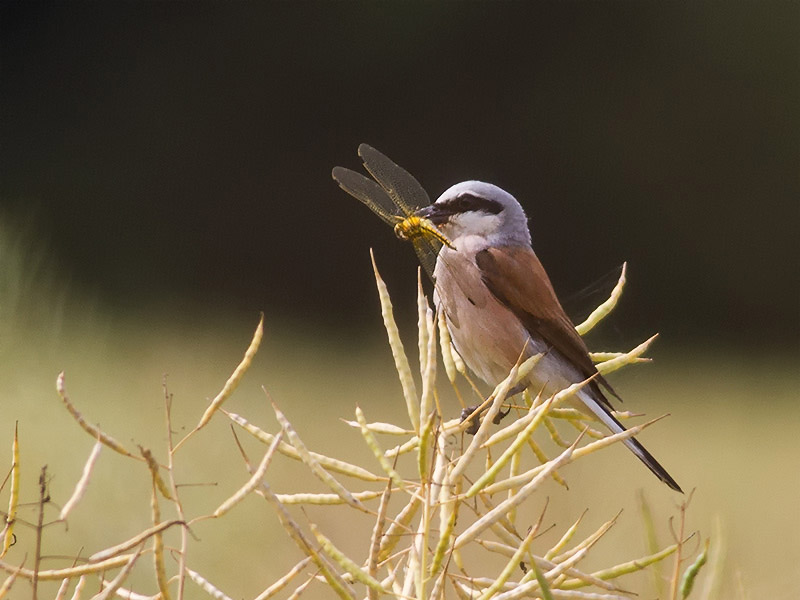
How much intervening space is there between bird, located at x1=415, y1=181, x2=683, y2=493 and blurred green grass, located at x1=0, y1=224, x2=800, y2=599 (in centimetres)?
33

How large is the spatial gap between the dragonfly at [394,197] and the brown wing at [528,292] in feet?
1.33

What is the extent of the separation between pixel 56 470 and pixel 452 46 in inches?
178

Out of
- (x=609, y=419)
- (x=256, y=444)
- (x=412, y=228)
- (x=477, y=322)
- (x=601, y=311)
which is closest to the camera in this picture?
(x=601, y=311)

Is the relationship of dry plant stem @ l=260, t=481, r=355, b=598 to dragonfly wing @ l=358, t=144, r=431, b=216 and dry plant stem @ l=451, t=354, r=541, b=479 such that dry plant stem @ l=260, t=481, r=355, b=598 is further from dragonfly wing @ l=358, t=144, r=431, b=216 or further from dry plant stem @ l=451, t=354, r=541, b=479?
dragonfly wing @ l=358, t=144, r=431, b=216

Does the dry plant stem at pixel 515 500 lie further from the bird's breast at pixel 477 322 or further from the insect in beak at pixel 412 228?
the bird's breast at pixel 477 322

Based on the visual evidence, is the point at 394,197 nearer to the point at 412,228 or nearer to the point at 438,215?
the point at 412,228

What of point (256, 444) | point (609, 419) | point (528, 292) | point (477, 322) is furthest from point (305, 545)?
point (256, 444)

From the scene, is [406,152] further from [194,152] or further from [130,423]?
[130,423]

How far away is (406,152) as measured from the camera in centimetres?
576

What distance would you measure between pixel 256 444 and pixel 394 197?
1667mm

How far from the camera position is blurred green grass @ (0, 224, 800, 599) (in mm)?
1606

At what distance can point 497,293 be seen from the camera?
5.85ft

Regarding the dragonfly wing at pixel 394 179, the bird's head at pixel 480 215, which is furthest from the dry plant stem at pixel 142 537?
the bird's head at pixel 480 215

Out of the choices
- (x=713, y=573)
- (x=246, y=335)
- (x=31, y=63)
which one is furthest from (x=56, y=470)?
(x=31, y=63)
